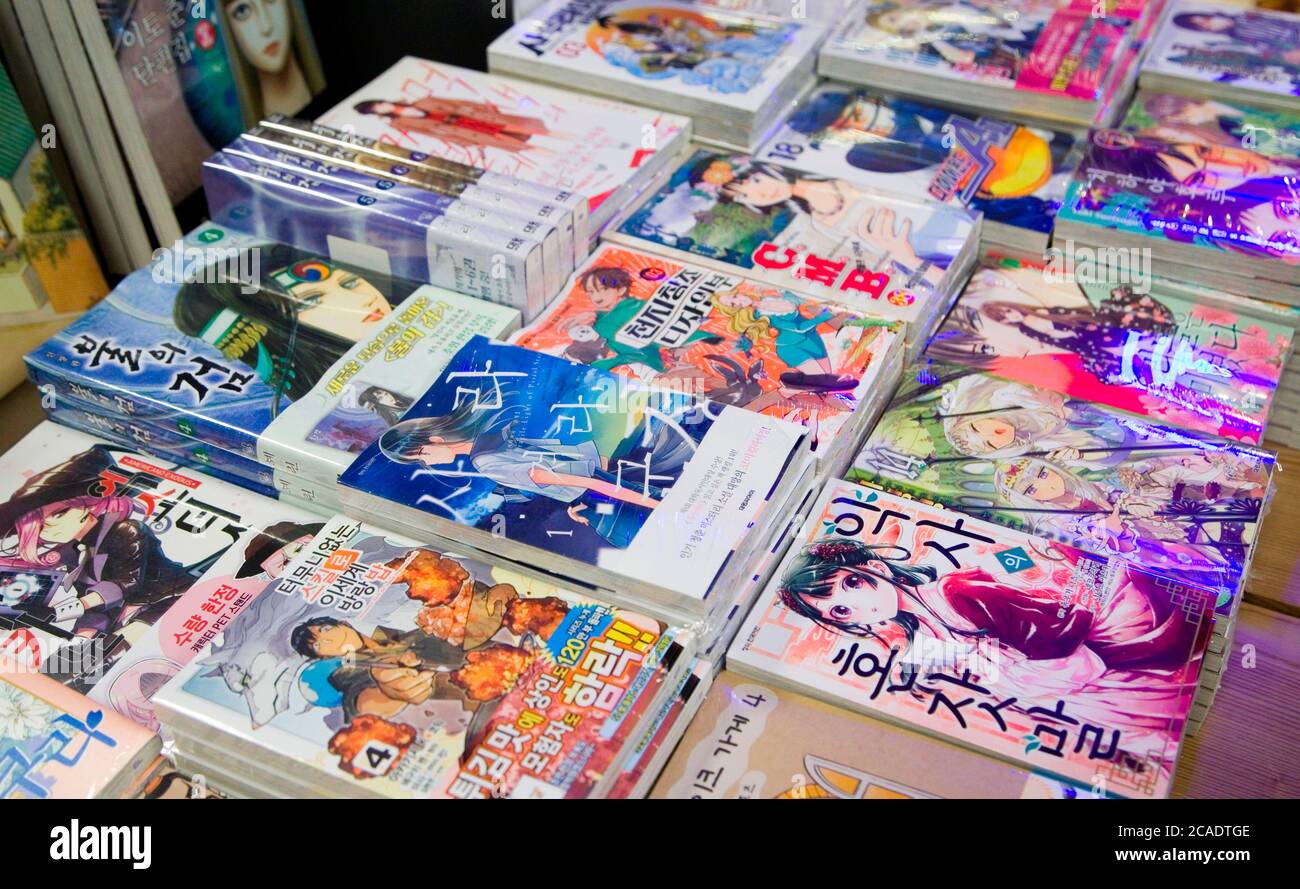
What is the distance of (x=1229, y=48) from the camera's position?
8.22 ft

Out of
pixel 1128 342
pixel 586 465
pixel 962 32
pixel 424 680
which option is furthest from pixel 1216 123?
pixel 424 680

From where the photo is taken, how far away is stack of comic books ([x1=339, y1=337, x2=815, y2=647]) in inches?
56.7

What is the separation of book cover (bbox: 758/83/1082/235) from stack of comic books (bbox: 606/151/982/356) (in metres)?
0.06

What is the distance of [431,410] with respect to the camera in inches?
64.6

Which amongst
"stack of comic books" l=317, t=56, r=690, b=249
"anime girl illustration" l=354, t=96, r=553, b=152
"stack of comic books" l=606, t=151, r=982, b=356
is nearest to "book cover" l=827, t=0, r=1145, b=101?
"stack of comic books" l=606, t=151, r=982, b=356

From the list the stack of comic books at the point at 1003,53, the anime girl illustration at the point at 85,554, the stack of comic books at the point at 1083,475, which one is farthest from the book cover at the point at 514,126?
the anime girl illustration at the point at 85,554

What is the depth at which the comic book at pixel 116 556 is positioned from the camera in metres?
1.50

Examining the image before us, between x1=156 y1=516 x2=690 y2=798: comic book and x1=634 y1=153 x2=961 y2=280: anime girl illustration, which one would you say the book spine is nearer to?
x1=634 y1=153 x2=961 y2=280: anime girl illustration

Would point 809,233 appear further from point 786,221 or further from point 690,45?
point 690,45

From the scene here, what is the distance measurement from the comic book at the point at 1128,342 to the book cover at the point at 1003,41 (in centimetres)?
47

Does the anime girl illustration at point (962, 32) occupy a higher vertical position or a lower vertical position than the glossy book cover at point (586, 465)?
higher

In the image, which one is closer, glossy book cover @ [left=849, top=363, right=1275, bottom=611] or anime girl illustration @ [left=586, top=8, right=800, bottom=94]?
glossy book cover @ [left=849, top=363, right=1275, bottom=611]

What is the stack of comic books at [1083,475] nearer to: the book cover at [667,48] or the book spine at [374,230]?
the book spine at [374,230]
